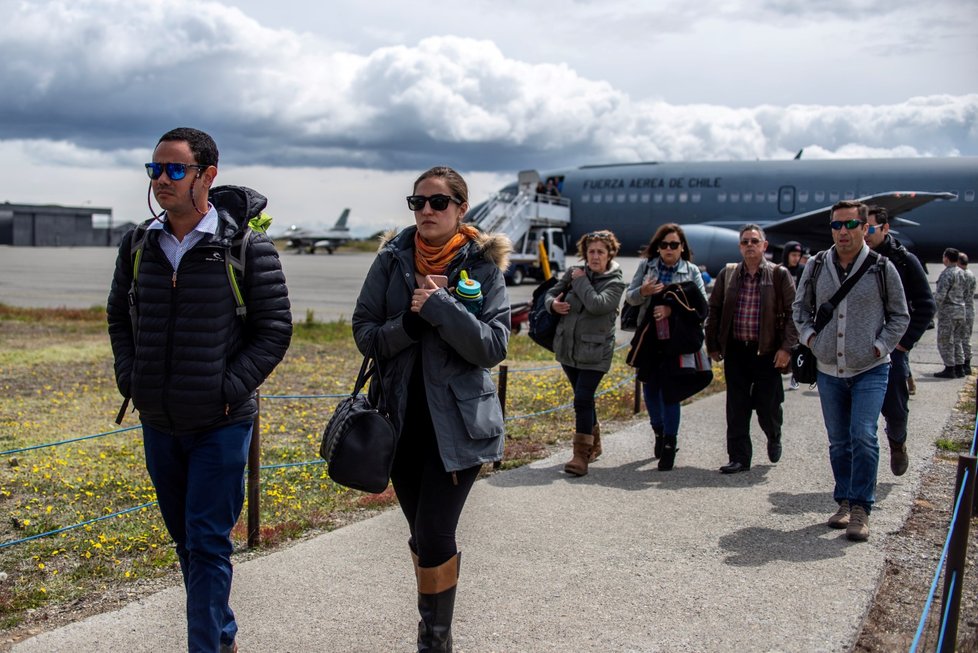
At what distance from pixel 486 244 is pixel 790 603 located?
7.77 feet

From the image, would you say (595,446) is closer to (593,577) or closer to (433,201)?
(593,577)

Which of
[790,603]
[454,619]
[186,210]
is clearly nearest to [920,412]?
[790,603]

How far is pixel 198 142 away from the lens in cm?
325

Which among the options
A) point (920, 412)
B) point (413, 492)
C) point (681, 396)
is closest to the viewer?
point (413, 492)

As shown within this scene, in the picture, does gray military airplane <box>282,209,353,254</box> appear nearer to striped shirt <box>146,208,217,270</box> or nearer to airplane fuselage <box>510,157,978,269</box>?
airplane fuselage <box>510,157,978,269</box>

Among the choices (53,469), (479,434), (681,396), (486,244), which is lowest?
(53,469)

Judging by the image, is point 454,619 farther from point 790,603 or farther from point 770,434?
point 770,434

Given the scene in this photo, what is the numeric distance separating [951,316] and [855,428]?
25.5ft

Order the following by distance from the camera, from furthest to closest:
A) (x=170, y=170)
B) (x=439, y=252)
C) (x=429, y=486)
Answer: (x=439, y=252) → (x=429, y=486) → (x=170, y=170)

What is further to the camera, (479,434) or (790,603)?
(790,603)

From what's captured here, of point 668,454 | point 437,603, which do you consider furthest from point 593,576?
point 668,454

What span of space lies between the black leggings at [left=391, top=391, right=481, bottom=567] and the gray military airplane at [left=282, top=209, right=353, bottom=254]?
255ft

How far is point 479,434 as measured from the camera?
3.25 meters

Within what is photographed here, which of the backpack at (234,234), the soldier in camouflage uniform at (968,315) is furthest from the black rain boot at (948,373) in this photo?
the backpack at (234,234)
